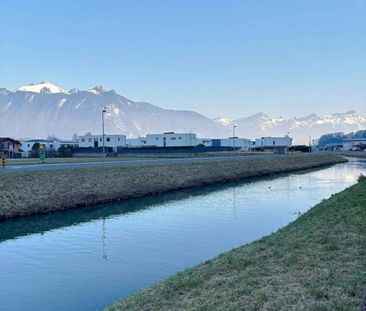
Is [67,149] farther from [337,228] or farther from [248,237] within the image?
[337,228]

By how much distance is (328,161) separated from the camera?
9425 cm

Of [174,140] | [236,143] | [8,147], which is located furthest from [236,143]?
[8,147]

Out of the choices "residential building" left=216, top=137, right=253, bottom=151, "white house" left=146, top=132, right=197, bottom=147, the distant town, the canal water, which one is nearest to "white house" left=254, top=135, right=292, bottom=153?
the distant town

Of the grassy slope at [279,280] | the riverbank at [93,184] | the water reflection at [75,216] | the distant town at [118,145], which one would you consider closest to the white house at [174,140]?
the distant town at [118,145]

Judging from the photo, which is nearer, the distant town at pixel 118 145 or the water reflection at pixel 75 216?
the water reflection at pixel 75 216

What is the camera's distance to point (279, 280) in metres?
8.90

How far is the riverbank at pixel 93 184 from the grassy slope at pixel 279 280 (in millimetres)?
17371

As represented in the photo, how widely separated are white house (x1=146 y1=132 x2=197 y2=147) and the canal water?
85.0 m

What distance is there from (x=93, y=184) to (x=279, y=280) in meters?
26.2

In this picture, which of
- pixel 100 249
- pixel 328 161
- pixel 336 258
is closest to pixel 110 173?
pixel 100 249

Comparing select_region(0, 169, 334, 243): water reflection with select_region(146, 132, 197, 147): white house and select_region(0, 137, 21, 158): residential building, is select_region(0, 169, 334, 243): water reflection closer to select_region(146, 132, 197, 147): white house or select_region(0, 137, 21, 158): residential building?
select_region(0, 137, 21, 158): residential building

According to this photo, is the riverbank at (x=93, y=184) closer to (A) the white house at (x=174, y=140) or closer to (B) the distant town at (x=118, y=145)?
(B) the distant town at (x=118, y=145)

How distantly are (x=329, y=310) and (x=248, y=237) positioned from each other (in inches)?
482

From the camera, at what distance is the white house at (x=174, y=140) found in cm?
11856
